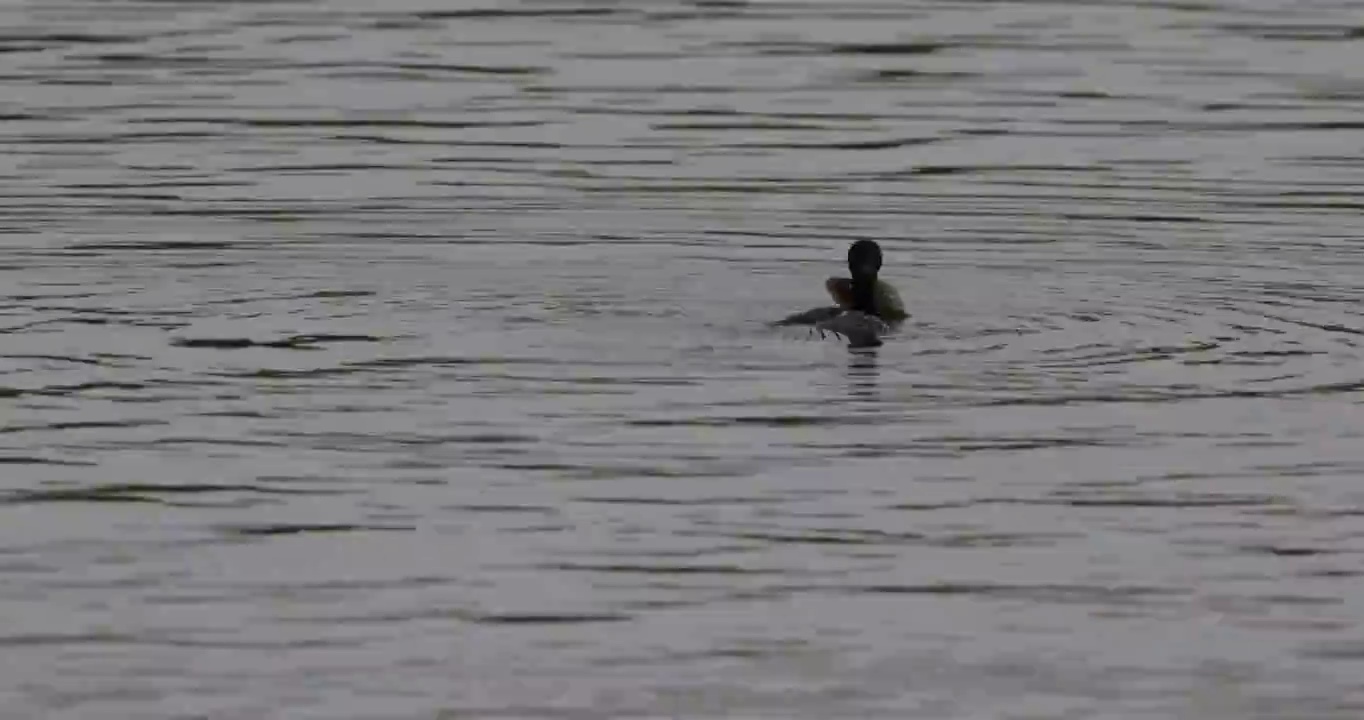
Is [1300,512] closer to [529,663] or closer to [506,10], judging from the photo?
[529,663]

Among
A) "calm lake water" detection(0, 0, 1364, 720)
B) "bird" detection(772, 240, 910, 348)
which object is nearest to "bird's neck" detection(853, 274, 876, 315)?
"bird" detection(772, 240, 910, 348)

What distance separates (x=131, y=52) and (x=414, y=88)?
320 cm

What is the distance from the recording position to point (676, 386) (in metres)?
15.3

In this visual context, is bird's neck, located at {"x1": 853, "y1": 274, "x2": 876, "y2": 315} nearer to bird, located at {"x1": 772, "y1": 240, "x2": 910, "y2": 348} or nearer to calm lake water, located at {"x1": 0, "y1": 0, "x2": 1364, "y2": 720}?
bird, located at {"x1": 772, "y1": 240, "x2": 910, "y2": 348}

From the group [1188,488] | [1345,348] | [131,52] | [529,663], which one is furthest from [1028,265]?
[131,52]

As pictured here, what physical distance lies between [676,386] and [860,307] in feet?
6.62

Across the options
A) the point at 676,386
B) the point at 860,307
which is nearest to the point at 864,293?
the point at 860,307

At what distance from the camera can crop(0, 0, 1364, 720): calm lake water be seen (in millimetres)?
11133

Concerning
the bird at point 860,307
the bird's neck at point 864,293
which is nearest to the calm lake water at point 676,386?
the bird at point 860,307

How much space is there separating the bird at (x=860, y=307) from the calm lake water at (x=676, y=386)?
154mm

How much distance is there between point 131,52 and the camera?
2825cm

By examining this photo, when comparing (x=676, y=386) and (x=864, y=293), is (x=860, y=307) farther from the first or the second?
(x=676, y=386)

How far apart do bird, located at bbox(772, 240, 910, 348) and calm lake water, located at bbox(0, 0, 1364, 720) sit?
0.15m

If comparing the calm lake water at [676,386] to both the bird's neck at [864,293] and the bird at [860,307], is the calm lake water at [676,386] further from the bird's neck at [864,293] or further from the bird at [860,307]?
A: the bird's neck at [864,293]
